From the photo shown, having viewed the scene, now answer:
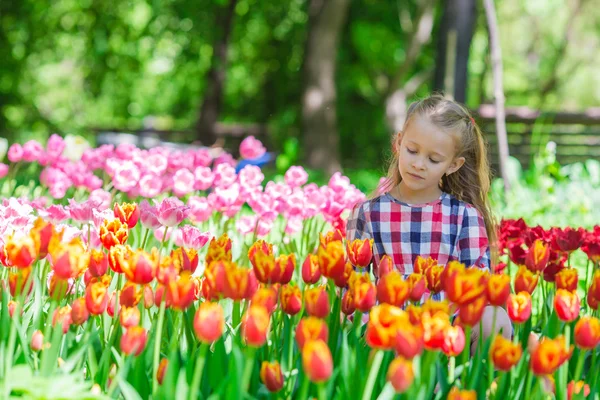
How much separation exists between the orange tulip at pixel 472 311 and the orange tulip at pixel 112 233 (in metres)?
0.81

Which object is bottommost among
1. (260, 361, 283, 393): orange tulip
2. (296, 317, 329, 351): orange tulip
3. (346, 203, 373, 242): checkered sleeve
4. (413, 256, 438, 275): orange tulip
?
(260, 361, 283, 393): orange tulip

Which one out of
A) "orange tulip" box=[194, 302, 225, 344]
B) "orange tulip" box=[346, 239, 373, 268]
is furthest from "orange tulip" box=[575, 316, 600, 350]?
"orange tulip" box=[194, 302, 225, 344]

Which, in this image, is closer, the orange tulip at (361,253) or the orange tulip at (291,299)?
the orange tulip at (291,299)

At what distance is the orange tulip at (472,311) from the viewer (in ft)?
4.58

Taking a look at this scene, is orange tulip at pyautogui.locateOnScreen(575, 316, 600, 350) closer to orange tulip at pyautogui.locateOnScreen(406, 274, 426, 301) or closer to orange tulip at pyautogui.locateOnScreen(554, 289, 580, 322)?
orange tulip at pyautogui.locateOnScreen(554, 289, 580, 322)

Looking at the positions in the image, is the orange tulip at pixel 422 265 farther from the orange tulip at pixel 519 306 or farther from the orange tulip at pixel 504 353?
the orange tulip at pixel 504 353

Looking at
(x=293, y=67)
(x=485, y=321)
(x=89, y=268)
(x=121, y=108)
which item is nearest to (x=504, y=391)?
(x=485, y=321)

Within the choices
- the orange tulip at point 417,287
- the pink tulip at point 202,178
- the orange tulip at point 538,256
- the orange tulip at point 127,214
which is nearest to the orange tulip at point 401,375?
the orange tulip at point 417,287

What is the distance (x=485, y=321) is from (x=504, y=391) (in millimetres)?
628

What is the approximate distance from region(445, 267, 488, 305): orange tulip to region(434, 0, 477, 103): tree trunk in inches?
202

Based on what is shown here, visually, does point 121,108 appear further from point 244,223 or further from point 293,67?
point 244,223

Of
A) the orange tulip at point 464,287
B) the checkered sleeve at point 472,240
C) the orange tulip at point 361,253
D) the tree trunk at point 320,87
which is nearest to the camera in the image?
the orange tulip at point 464,287

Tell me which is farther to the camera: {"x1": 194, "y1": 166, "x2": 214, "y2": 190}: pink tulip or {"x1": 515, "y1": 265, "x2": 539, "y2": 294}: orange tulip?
{"x1": 194, "y1": 166, "x2": 214, "y2": 190}: pink tulip

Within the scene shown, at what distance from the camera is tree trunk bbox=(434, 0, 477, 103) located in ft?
21.0
